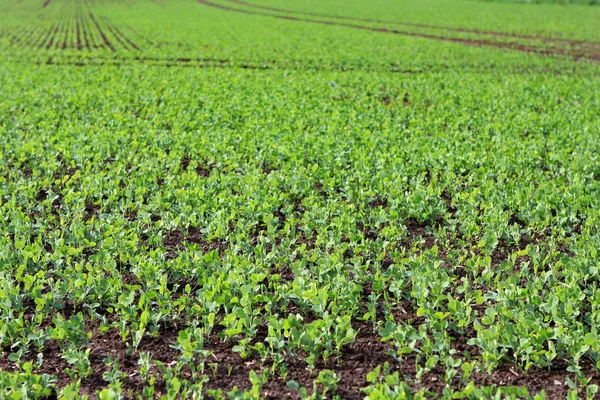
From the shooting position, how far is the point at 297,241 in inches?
241

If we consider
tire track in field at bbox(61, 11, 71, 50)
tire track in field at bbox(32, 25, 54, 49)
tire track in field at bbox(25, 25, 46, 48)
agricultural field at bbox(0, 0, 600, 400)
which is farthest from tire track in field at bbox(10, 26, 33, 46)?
agricultural field at bbox(0, 0, 600, 400)

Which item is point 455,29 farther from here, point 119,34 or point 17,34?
point 17,34

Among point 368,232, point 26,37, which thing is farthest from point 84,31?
point 368,232

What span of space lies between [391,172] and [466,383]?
14.1 feet

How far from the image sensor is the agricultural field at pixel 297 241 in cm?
400

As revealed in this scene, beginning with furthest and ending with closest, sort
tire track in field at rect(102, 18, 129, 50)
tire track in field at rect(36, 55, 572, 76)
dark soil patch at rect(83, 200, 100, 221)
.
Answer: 1. tire track in field at rect(102, 18, 129, 50)
2. tire track in field at rect(36, 55, 572, 76)
3. dark soil patch at rect(83, 200, 100, 221)

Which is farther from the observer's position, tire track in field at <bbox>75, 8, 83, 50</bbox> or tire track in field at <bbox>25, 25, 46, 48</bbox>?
tire track in field at <bbox>25, 25, 46, 48</bbox>

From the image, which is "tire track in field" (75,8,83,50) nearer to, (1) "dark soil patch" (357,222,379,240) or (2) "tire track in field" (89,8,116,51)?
(2) "tire track in field" (89,8,116,51)

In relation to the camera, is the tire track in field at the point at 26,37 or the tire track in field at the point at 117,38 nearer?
the tire track in field at the point at 117,38

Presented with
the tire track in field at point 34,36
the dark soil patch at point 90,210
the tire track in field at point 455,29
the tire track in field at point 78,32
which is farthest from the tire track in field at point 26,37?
the dark soil patch at point 90,210

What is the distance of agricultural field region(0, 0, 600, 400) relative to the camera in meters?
4.00

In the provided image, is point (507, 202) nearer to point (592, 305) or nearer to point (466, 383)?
point (592, 305)

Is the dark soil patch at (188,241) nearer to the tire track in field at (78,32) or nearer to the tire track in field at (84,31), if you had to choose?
the tire track in field at (84,31)

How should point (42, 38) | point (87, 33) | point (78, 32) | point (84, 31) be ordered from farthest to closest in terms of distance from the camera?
point (84, 31) < point (78, 32) < point (87, 33) < point (42, 38)
